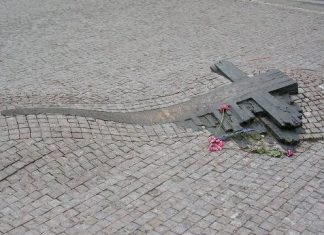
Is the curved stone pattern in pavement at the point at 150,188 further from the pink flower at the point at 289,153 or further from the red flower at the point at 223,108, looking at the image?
the red flower at the point at 223,108

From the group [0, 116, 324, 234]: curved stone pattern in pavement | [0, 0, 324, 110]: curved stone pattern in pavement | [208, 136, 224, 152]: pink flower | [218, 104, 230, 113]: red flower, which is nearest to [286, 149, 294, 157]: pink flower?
[0, 116, 324, 234]: curved stone pattern in pavement

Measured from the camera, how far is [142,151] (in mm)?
6113

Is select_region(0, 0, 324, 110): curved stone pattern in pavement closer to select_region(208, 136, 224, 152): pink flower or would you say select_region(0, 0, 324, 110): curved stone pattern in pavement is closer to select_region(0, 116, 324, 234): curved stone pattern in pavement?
select_region(208, 136, 224, 152): pink flower

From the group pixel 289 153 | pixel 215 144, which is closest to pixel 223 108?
pixel 215 144

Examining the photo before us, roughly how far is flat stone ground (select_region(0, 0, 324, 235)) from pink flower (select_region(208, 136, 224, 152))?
0.26ft

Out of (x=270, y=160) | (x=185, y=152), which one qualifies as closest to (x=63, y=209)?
(x=185, y=152)

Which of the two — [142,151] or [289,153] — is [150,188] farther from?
[289,153]

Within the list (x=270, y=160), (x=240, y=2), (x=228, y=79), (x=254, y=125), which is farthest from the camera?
(x=240, y=2)

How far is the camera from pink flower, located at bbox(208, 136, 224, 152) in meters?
6.25

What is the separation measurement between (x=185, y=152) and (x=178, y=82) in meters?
2.50

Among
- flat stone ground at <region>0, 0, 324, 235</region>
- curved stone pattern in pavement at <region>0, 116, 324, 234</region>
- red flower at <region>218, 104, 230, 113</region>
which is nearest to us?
curved stone pattern in pavement at <region>0, 116, 324, 234</region>

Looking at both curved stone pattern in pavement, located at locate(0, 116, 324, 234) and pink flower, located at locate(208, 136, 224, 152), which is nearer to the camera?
curved stone pattern in pavement, located at locate(0, 116, 324, 234)

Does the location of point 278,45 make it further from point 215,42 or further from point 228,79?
point 228,79

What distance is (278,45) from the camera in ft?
34.7
